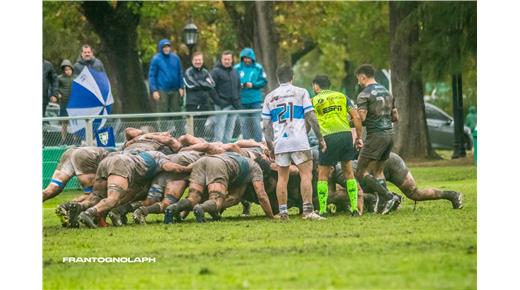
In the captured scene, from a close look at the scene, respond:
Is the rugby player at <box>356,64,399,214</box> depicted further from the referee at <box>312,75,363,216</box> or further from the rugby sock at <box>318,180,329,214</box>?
the rugby sock at <box>318,180,329,214</box>

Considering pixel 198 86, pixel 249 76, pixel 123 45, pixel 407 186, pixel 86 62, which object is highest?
pixel 123 45

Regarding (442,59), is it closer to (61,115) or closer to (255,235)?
(61,115)

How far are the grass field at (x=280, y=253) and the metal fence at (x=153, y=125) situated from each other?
5.52 metres

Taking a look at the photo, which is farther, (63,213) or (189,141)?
(189,141)

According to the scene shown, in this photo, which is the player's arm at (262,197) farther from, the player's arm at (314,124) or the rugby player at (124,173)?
the player's arm at (314,124)

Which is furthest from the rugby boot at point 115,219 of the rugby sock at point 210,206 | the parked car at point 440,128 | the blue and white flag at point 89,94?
the parked car at point 440,128

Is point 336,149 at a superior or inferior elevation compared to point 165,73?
inferior

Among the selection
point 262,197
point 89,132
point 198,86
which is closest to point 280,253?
point 262,197

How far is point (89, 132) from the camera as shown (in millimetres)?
24578

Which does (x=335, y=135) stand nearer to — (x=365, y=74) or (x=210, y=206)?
(x=365, y=74)

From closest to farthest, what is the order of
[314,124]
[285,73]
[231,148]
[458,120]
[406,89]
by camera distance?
[314,124], [285,73], [231,148], [458,120], [406,89]

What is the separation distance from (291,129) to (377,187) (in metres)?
1.42

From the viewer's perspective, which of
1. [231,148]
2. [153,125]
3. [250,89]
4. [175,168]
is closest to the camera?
[175,168]

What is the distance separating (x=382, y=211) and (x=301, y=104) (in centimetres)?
181
